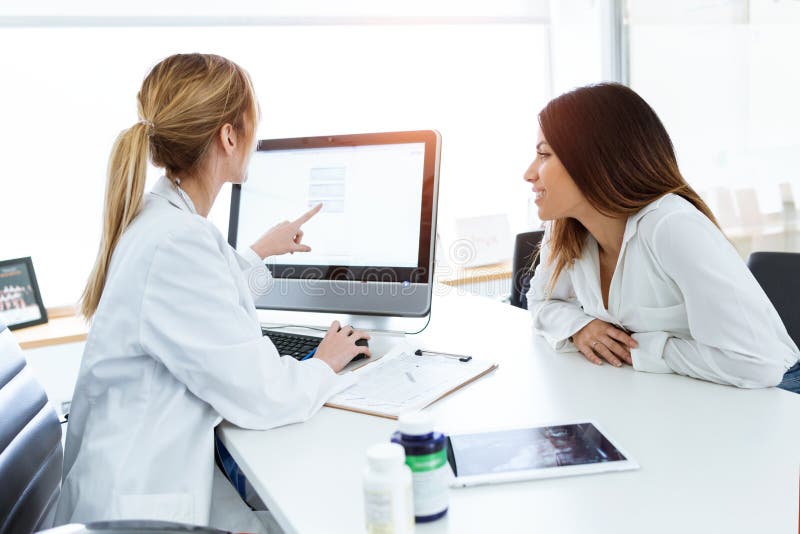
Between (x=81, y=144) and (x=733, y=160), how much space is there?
8.98 ft

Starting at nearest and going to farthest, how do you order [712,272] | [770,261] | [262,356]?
[262,356] → [712,272] → [770,261]

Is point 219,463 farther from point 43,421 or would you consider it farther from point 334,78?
point 334,78

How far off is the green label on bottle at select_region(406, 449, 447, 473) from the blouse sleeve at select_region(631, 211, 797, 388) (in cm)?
63

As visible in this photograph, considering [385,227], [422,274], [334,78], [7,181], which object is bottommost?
[422,274]

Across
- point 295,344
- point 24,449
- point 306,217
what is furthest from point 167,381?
point 306,217

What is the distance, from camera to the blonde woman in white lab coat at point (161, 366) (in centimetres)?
95

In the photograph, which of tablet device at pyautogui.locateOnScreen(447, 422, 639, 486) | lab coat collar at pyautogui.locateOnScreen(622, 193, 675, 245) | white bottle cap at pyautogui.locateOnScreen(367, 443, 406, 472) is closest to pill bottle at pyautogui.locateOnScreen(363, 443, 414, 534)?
white bottle cap at pyautogui.locateOnScreen(367, 443, 406, 472)

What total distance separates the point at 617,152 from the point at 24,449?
48.0 inches

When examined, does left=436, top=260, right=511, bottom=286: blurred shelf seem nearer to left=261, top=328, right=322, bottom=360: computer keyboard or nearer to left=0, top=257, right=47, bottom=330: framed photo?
left=261, top=328, right=322, bottom=360: computer keyboard

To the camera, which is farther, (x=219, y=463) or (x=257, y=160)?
(x=257, y=160)

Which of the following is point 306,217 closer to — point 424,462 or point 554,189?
point 554,189

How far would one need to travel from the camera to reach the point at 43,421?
1175 mm

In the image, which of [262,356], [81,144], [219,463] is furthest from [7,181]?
[262,356]

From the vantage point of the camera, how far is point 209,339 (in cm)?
97
